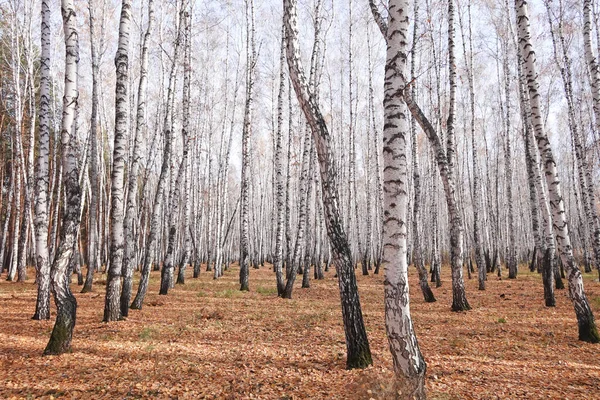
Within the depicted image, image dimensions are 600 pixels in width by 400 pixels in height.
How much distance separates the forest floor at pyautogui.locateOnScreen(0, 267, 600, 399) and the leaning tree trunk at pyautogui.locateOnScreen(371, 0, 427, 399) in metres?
0.36

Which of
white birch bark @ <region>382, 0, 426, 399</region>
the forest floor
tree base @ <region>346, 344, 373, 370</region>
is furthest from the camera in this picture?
Result: tree base @ <region>346, 344, 373, 370</region>

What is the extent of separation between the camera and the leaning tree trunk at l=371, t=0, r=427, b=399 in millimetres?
3680

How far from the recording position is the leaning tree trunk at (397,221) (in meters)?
3.68

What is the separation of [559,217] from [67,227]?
8124 millimetres

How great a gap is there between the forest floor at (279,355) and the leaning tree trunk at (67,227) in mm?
354

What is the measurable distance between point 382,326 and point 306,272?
6.67m

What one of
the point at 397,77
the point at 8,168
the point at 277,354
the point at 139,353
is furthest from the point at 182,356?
the point at 8,168

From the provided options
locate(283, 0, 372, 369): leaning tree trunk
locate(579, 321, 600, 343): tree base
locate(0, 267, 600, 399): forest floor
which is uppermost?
locate(283, 0, 372, 369): leaning tree trunk

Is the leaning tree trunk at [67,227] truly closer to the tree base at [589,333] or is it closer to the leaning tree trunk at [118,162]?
the leaning tree trunk at [118,162]

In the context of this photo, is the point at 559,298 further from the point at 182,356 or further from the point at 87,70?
the point at 87,70

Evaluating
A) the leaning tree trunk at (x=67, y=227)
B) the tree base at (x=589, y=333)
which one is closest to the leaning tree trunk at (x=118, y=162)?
the leaning tree trunk at (x=67, y=227)

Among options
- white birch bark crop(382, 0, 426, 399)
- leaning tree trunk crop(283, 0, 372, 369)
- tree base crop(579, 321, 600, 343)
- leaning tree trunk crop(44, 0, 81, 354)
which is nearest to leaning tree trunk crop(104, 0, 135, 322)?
leaning tree trunk crop(44, 0, 81, 354)

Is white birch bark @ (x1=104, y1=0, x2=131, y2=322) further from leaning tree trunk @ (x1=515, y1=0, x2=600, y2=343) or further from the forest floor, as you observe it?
leaning tree trunk @ (x1=515, y1=0, x2=600, y2=343)

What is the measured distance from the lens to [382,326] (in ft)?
23.8
